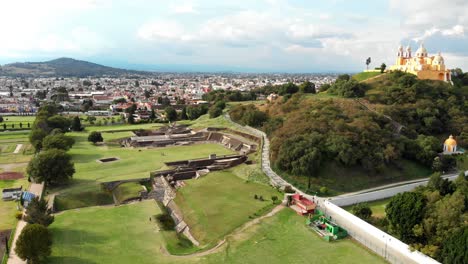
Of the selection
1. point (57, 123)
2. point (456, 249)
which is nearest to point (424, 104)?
point (456, 249)

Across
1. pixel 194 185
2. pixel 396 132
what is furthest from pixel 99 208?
pixel 396 132

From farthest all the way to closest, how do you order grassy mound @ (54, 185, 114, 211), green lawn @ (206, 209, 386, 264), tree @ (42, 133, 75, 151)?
1. tree @ (42, 133, 75, 151)
2. grassy mound @ (54, 185, 114, 211)
3. green lawn @ (206, 209, 386, 264)

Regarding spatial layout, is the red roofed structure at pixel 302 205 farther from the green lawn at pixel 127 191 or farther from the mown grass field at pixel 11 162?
the mown grass field at pixel 11 162

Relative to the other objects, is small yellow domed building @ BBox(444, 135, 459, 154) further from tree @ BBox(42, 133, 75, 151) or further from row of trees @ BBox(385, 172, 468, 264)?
tree @ BBox(42, 133, 75, 151)

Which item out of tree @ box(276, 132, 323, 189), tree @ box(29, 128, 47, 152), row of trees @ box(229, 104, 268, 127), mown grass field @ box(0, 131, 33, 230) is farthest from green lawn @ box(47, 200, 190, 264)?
row of trees @ box(229, 104, 268, 127)

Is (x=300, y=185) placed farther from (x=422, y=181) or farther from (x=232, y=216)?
(x=422, y=181)

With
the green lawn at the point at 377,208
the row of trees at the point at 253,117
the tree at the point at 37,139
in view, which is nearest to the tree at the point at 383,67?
the row of trees at the point at 253,117
